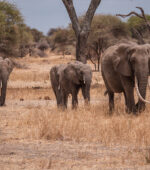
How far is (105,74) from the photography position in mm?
10141

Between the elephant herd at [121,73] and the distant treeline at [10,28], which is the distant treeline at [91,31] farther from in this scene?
the elephant herd at [121,73]

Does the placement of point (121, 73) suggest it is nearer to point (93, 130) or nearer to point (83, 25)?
point (93, 130)

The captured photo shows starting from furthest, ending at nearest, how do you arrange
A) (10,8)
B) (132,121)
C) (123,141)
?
(10,8)
(132,121)
(123,141)

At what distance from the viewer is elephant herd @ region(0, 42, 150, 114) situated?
342 inches

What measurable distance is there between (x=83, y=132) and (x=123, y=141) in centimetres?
85

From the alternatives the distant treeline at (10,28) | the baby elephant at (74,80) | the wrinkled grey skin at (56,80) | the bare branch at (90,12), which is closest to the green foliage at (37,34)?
the distant treeline at (10,28)

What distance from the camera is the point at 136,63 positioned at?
8.70m

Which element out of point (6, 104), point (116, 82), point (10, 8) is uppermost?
point (10, 8)

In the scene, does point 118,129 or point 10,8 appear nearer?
point 118,129

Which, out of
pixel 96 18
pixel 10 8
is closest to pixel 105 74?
pixel 10 8

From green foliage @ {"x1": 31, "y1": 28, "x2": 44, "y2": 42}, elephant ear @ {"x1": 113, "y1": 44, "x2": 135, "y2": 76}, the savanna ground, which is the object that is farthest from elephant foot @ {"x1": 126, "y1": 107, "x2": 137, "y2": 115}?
green foliage @ {"x1": 31, "y1": 28, "x2": 44, "y2": 42}

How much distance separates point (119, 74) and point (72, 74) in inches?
88.2

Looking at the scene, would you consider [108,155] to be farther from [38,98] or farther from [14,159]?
[38,98]

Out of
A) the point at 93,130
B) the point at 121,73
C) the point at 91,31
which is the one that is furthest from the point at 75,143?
the point at 91,31
